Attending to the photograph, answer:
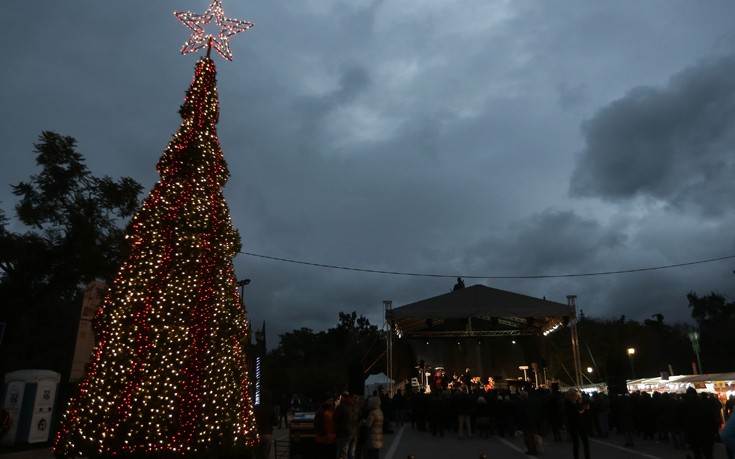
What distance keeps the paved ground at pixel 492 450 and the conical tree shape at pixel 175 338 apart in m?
5.04

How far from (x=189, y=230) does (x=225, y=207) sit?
2.96 feet

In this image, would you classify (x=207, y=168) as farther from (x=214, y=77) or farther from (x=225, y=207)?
(x=214, y=77)

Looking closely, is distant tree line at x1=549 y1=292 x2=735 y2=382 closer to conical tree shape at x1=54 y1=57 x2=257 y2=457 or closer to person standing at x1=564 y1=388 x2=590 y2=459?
person standing at x1=564 y1=388 x2=590 y2=459

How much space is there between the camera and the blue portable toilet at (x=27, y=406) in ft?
40.9

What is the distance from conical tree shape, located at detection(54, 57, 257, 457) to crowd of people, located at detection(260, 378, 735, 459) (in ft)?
5.38

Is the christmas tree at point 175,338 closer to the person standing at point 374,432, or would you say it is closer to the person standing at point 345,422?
the person standing at point 345,422

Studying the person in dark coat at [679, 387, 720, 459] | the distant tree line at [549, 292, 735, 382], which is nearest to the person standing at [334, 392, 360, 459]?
the person in dark coat at [679, 387, 720, 459]

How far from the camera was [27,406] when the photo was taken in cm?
1266

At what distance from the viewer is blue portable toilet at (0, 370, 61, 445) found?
1248 centimetres

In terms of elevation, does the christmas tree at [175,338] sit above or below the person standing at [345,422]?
above

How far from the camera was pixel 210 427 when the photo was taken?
720 cm

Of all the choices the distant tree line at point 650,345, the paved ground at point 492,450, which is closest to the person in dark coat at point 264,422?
the paved ground at point 492,450

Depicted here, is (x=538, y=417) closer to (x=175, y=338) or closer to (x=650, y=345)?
(x=175, y=338)

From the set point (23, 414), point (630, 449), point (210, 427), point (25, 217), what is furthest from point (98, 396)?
point (630, 449)
